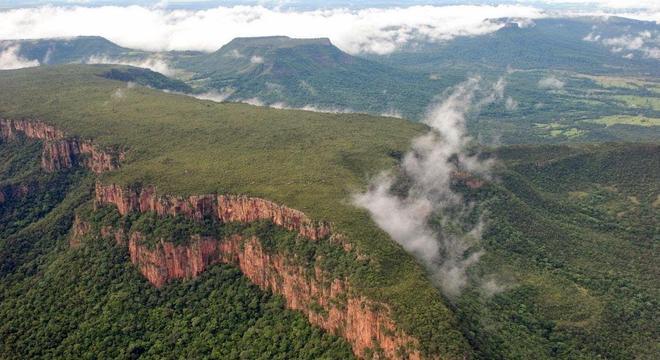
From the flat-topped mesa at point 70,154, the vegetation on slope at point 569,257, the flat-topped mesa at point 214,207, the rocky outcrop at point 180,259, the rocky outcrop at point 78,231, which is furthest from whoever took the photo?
the flat-topped mesa at point 70,154

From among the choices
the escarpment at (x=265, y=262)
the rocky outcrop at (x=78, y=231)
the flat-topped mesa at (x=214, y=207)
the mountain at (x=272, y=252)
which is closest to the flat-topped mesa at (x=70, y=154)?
the mountain at (x=272, y=252)

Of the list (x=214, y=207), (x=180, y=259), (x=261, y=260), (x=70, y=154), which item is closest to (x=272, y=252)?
(x=261, y=260)

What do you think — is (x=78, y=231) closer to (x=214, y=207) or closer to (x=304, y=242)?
(x=214, y=207)

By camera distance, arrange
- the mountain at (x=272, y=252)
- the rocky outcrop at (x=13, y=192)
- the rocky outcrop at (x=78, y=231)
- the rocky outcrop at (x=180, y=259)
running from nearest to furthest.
→ the mountain at (x=272, y=252) < the rocky outcrop at (x=180, y=259) < the rocky outcrop at (x=78, y=231) < the rocky outcrop at (x=13, y=192)

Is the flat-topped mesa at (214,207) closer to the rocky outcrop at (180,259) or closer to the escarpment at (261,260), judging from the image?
the escarpment at (261,260)

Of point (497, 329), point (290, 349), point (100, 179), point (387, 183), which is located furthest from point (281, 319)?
point (100, 179)

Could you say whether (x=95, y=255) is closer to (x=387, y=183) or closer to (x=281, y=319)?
(x=281, y=319)
